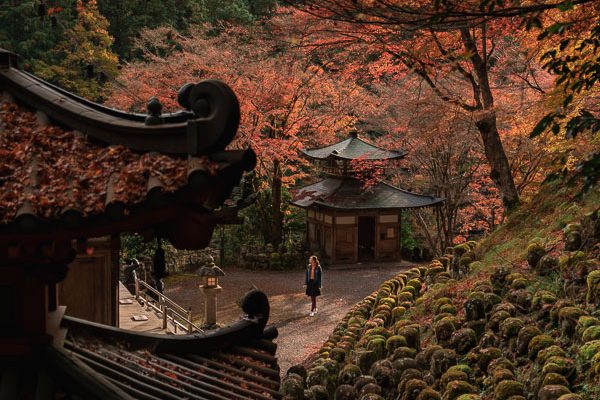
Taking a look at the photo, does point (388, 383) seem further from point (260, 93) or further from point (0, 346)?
point (260, 93)

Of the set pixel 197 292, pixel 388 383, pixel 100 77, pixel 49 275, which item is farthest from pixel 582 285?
pixel 100 77

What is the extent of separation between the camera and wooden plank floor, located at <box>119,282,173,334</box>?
46.7 feet

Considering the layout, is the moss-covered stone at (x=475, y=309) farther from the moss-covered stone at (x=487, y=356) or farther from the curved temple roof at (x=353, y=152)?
the curved temple roof at (x=353, y=152)

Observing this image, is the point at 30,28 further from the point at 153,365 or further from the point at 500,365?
the point at 153,365

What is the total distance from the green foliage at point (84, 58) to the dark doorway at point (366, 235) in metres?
13.7

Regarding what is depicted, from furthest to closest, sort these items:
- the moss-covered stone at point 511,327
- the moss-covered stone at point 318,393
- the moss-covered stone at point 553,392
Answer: the moss-covered stone at point 318,393
the moss-covered stone at point 511,327
the moss-covered stone at point 553,392

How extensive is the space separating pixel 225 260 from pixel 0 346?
2438 cm

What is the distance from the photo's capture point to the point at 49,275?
3619mm

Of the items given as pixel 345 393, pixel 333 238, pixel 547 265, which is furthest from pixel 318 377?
pixel 333 238

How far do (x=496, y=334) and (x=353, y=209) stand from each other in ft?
56.4

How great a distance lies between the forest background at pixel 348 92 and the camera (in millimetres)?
13320

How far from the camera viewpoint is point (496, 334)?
941cm

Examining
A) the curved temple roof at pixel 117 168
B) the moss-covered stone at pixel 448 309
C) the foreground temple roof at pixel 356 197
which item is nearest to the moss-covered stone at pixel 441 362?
the moss-covered stone at pixel 448 309

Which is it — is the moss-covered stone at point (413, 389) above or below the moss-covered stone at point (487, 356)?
below
